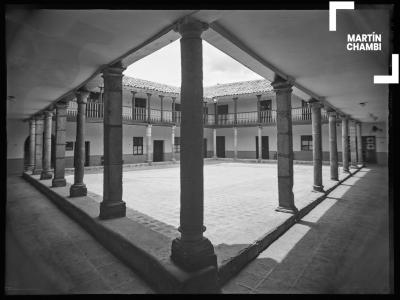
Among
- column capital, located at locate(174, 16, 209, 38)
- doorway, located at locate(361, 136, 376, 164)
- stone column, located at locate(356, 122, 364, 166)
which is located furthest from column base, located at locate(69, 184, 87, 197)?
doorway, located at locate(361, 136, 376, 164)

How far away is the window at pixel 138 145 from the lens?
63.7ft

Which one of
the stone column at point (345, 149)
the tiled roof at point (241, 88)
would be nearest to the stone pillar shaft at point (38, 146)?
the tiled roof at point (241, 88)

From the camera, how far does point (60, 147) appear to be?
8.40m

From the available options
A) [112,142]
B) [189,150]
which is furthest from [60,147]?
[189,150]

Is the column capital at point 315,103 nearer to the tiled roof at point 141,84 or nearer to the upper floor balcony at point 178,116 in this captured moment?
the upper floor balcony at point 178,116

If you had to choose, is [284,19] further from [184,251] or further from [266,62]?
[184,251]

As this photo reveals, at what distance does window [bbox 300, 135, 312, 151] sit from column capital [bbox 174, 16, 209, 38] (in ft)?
62.8

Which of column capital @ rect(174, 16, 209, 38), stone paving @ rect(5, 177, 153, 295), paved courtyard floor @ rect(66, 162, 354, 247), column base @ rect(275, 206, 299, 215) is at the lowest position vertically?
stone paving @ rect(5, 177, 153, 295)

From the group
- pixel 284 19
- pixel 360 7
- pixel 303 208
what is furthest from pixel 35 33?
pixel 303 208

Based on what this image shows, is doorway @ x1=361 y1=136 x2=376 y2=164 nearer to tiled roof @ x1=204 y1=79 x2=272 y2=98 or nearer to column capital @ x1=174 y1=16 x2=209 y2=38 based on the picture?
tiled roof @ x1=204 y1=79 x2=272 y2=98

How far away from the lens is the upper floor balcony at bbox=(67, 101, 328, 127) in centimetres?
1595

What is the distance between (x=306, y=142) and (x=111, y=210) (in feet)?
61.8

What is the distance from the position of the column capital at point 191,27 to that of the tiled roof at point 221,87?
14798mm

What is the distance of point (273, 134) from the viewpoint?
2178 cm
